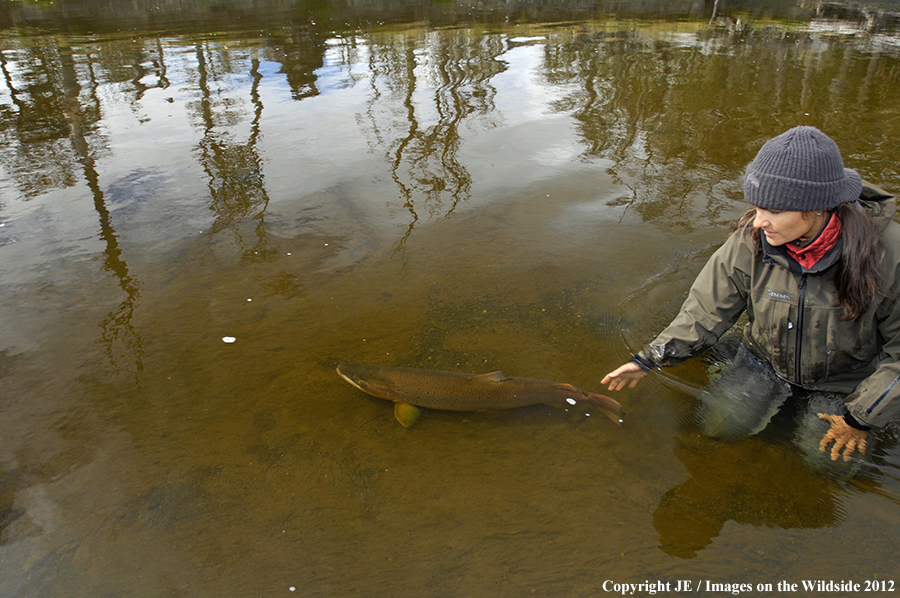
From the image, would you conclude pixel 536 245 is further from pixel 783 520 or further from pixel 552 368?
pixel 783 520

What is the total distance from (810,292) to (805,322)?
200mm

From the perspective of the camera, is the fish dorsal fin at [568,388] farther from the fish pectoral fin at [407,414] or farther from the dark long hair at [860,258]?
the dark long hair at [860,258]

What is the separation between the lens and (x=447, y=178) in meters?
7.00

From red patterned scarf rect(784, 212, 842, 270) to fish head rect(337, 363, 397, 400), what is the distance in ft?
8.37

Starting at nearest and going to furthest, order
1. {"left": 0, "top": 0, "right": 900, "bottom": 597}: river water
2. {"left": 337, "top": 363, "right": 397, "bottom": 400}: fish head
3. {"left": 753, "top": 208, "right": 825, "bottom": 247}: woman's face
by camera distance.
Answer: {"left": 753, "top": 208, "right": 825, "bottom": 247}: woman's face
{"left": 0, "top": 0, "right": 900, "bottom": 597}: river water
{"left": 337, "top": 363, "right": 397, "bottom": 400}: fish head

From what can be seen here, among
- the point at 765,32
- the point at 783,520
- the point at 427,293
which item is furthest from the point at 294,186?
the point at 765,32

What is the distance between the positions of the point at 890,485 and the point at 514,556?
2218mm

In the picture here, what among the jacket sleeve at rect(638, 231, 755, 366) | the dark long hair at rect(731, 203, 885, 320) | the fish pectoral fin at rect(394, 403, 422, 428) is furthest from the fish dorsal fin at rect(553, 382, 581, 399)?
the dark long hair at rect(731, 203, 885, 320)

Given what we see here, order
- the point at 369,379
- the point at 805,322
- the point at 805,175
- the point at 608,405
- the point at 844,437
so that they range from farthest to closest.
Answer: the point at 369,379 → the point at 608,405 → the point at 805,322 → the point at 844,437 → the point at 805,175

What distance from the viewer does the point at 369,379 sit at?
376 cm

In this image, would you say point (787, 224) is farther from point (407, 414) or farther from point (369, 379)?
point (369, 379)

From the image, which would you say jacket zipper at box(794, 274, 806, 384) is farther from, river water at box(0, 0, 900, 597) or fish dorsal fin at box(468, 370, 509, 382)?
fish dorsal fin at box(468, 370, 509, 382)

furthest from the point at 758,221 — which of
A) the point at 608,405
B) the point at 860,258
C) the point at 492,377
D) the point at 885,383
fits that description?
the point at 492,377

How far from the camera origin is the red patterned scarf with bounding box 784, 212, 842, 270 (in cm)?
266
